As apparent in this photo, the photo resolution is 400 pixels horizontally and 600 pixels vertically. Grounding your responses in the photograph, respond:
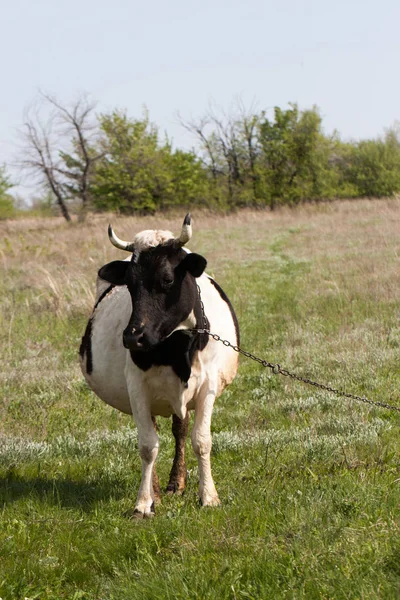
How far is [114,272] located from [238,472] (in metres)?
1.99

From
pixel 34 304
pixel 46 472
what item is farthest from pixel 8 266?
pixel 46 472

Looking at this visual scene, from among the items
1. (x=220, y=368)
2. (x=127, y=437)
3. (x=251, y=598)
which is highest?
(x=220, y=368)

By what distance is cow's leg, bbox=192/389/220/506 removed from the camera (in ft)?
16.9

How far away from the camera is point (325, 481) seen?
5.17 metres

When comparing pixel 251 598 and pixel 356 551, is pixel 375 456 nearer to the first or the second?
pixel 356 551

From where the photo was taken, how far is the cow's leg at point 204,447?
5152 mm

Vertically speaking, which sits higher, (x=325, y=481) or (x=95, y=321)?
(x=95, y=321)

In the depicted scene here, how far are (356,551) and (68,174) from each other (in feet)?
181

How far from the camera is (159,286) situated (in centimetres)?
490

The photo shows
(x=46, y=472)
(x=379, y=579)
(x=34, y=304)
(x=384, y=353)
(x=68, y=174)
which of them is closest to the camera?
(x=379, y=579)

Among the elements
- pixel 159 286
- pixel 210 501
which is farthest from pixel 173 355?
pixel 210 501

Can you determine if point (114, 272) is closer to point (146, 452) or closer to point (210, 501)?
point (146, 452)

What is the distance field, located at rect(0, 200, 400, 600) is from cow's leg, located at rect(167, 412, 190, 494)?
14 cm

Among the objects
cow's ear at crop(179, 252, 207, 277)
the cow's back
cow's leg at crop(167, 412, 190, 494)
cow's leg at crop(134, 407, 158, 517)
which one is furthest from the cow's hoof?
cow's ear at crop(179, 252, 207, 277)
